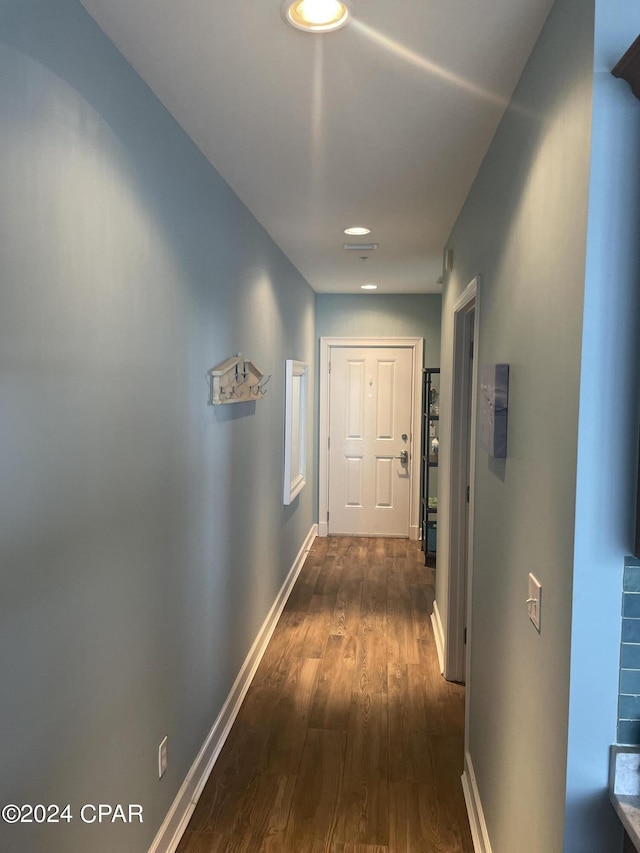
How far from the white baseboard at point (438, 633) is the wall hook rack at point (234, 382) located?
174 centimetres

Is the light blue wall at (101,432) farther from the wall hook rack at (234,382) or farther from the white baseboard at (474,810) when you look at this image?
the white baseboard at (474,810)

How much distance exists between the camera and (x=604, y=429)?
109 centimetres

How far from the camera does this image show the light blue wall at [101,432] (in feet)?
3.78

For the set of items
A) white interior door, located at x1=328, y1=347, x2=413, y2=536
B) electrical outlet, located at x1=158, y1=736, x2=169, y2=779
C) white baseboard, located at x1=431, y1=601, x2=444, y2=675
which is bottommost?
white baseboard, located at x1=431, y1=601, x2=444, y2=675

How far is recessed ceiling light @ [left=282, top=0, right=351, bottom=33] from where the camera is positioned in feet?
4.33

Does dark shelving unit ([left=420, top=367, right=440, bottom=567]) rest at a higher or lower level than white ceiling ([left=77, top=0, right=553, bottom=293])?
lower

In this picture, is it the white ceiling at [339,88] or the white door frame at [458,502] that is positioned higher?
the white ceiling at [339,88]

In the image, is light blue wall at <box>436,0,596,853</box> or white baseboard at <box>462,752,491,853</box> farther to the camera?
white baseboard at <box>462,752,491,853</box>

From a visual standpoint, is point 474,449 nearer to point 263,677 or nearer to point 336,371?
point 263,677

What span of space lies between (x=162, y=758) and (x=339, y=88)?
206 centimetres

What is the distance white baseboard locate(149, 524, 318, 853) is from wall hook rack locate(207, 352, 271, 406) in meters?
1.35

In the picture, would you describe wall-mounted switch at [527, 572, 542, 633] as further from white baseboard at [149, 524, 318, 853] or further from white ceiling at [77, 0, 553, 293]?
white baseboard at [149, 524, 318, 853]

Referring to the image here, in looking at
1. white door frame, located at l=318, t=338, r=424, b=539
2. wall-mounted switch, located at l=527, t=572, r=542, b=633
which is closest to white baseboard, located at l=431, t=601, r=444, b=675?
white door frame, located at l=318, t=338, r=424, b=539

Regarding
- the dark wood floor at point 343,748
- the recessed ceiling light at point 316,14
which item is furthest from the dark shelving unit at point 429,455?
the recessed ceiling light at point 316,14
